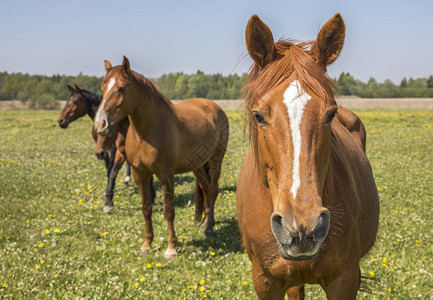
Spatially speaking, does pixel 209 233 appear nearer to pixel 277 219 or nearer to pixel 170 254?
pixel 170 254

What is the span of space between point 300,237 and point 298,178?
0.98 ft

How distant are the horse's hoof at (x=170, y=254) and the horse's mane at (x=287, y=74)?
3.77m

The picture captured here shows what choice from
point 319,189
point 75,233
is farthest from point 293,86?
point 75,233

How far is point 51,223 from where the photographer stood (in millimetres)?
6582

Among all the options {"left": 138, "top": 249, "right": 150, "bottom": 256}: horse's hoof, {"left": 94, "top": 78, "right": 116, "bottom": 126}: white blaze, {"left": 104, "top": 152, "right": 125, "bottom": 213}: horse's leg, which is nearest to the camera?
{"left": 94, "top": 78, "right": 116, "bottom": 126}: white blaze

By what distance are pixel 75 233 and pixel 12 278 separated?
1704mm

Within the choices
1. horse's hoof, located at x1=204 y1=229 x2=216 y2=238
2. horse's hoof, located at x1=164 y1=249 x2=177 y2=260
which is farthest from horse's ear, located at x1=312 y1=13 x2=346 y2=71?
horse's hoof, located at x1=204 y1=229 x2=216 y2=238

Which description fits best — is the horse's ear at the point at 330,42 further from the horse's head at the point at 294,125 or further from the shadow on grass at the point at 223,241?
the shadow on grass at the point at 223,241

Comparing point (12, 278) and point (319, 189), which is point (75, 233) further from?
point (319, 189)

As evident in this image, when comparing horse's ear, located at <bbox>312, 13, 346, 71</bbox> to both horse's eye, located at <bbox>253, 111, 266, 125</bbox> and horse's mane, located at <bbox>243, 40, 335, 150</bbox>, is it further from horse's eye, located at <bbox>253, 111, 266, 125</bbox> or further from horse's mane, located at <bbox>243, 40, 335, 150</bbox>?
horse's eye, located at <bbox>253, 111, 266, 125</bbox>

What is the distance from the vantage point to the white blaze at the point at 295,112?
1.74 m

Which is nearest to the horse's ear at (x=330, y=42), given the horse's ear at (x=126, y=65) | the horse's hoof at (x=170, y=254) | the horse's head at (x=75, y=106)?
the horse's ear at (x=126, y=65)

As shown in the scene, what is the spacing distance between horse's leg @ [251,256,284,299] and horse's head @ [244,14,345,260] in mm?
841

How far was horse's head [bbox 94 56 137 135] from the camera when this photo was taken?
16.3 ft
